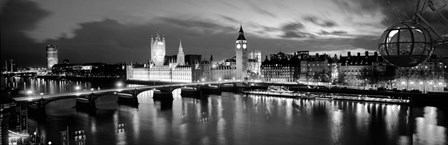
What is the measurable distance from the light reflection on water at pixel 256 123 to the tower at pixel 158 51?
3137cm

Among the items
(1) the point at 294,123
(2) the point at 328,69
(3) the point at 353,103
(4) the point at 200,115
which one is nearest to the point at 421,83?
(3) the point at 353,103

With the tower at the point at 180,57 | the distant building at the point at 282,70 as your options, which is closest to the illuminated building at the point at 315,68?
the distant building at the point at 282,70

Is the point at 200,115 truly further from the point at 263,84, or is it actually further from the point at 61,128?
the point at 263,84

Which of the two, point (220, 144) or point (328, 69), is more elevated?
point (328, 69)

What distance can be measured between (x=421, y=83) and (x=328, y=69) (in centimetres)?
1405

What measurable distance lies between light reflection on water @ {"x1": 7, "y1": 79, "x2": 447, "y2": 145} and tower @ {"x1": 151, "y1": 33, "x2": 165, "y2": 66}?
31367mm

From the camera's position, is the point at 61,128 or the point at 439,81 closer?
the point at 61,128

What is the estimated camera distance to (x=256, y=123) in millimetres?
18281

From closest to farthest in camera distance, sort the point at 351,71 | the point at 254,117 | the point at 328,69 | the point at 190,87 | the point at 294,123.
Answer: the point at 294,123 → the point at 254,117 → the point at 190,87 → the point at 351,71 → the point at 328,69

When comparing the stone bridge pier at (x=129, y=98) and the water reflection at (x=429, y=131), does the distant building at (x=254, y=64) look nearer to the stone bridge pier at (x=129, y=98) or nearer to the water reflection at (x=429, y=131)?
the stone bridge pier at (x=129, y=98)

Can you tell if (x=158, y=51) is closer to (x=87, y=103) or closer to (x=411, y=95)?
(x=87, y=103)

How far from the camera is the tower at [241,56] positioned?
5059cm

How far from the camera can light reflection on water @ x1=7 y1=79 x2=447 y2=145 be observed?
48.0ft

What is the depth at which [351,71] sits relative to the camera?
125ft
